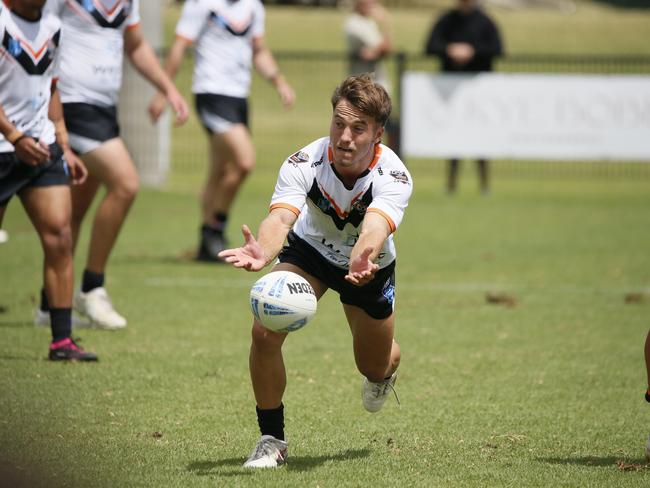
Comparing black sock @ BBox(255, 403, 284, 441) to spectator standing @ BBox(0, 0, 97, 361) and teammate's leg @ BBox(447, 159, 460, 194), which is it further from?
teammate's leg @ BBox(447, 159, 460, 194)

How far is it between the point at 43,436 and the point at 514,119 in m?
12.8

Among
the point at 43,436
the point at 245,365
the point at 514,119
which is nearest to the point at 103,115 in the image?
the point at 245,365

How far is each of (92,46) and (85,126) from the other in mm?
571

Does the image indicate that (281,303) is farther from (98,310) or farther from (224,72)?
(224,72)

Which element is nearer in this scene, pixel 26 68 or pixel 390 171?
pixel 390 171

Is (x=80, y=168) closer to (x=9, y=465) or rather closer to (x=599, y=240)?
(x=9, y=465)

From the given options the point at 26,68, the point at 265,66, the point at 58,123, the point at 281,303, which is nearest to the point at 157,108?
the point at 265,66

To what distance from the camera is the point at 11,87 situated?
6746 millimetres

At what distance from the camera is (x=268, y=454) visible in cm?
499

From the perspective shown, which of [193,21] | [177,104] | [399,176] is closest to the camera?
[399,176]

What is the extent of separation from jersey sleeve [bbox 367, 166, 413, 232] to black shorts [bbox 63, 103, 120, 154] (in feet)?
11.5

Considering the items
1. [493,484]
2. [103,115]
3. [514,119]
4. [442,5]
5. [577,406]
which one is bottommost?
[442,5]

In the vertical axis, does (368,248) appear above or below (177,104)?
above

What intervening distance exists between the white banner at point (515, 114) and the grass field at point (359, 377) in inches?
144
